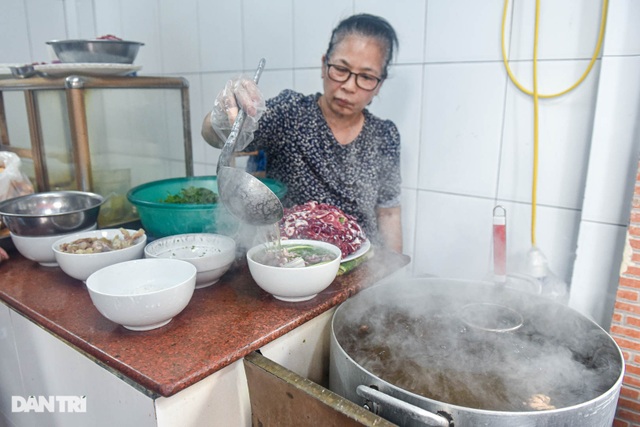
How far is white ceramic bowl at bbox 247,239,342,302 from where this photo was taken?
1.11 metres

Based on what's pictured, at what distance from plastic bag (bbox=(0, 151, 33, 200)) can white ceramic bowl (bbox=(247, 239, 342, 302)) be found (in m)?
1.11

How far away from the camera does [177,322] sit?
3.52ft

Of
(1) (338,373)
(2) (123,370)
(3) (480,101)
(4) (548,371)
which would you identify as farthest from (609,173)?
(2) (123,370)

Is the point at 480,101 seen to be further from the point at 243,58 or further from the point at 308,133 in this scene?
the point at 243,58

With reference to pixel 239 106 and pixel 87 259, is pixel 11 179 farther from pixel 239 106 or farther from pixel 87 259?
pixel 239 106

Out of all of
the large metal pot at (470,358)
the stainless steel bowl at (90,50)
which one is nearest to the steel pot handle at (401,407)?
the large metal pot at (470,358)

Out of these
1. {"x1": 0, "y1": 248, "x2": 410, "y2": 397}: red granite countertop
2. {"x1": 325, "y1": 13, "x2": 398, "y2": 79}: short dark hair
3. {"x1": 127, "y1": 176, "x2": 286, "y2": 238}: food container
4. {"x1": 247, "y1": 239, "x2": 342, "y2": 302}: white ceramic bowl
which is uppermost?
{"x1": 325, "y1": 13, "x2": 398, "y2": 79}: short dark hair

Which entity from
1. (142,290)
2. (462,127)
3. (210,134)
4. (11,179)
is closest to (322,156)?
(210,134)

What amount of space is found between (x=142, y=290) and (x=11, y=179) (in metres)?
0.96

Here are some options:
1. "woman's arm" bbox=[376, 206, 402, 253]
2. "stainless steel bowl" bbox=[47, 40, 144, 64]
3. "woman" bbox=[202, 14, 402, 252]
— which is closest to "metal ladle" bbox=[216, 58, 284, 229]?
"woman" bbox=[202, 14, 402, 252]

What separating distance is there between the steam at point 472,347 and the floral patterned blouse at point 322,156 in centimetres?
53

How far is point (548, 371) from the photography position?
Result: 39.9 inches

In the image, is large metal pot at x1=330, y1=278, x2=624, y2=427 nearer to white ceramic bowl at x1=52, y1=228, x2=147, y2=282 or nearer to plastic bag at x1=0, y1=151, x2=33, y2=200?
white ceramic bowl at x1=52, y1=228, x2=147, y2=282

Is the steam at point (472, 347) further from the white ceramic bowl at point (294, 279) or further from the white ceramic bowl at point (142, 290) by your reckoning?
the white ceramic bowl at point (142, 290)
